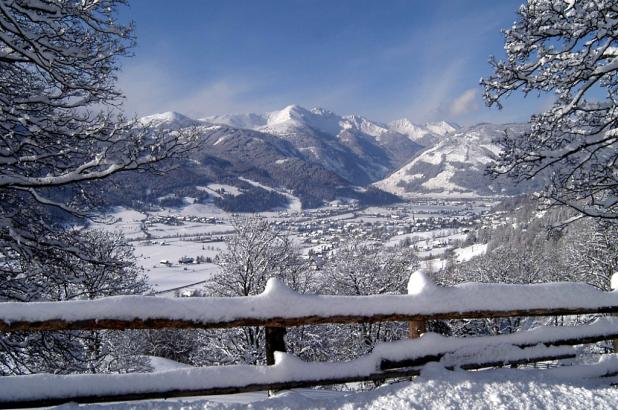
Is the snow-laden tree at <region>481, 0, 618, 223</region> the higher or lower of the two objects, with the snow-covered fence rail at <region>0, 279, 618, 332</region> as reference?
higher

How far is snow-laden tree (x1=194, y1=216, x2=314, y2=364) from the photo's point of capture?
59.0ft

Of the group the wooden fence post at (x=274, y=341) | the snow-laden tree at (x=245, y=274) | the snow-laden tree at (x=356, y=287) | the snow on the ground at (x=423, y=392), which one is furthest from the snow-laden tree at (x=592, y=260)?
the wooden fence post at (x=274, y=341)

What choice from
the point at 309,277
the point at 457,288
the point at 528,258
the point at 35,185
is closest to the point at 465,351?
the point at 457,288

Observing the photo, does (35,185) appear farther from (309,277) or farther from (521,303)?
(309,277)

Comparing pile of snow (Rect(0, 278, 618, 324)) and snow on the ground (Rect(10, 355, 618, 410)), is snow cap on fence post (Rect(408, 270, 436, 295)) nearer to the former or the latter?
pile of snow (Rect(0, 278, 618, 324))

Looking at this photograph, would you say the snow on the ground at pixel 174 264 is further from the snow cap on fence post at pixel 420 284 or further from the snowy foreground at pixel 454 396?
the snowy foreground at pixel 454 396

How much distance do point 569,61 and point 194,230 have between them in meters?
150

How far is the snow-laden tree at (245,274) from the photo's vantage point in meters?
18.0

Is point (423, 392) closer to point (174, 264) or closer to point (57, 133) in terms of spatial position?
point (57, 133)

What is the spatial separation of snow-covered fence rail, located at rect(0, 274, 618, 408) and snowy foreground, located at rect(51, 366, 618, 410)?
0.12 metres

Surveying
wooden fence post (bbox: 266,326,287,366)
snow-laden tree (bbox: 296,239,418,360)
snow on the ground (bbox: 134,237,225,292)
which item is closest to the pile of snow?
wooden fence post (bbox: 266,326,287,366)

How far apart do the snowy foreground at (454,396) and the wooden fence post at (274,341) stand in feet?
1.21

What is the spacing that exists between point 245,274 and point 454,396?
1613cm

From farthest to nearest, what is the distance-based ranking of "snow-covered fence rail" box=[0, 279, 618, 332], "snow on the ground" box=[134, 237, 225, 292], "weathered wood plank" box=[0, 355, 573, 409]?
"snow on the ground" box=[134, 237, 225, 292], "snow-covered fence rail" box=[0, 279, 618, 332], "weathered wood plank" box=[0, 355, 573, 409]
